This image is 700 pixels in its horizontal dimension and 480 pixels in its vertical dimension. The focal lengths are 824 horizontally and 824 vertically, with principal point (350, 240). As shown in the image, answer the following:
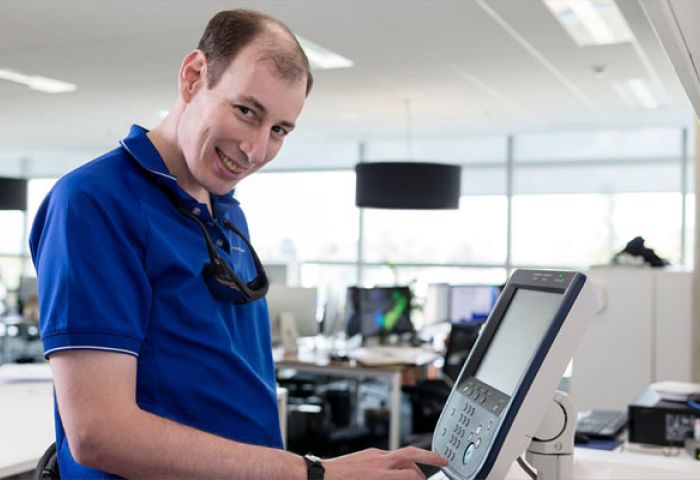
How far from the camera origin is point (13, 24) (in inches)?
203

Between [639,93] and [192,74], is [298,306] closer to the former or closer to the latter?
[639,93]

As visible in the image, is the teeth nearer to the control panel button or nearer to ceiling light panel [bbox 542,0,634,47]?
the control panel button

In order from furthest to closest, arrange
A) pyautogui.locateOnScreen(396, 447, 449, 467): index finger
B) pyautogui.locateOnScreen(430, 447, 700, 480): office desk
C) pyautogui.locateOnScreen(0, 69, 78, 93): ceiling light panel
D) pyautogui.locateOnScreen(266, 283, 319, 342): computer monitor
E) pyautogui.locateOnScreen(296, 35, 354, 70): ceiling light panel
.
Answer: pyautogui.locateOnScreen(0, 69, 78, 93): ceiling light panel < pyautogui.locateOnScreen(266, 283, 319, 342): computer monitor < pyautogui.locateOnScreen(296, 35, 354, 70): ceiling light panel < pyautogui.locateOnScreen(430, 447, 700, 480): office desk < pyautogui.locateOnScreen(396, 447, 449, 467): index finger

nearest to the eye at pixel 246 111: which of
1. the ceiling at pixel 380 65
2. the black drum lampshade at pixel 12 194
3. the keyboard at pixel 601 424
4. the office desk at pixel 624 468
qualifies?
the office desk at pixel 624 468

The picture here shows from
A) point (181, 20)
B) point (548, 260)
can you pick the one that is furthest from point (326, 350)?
point (548, 260)

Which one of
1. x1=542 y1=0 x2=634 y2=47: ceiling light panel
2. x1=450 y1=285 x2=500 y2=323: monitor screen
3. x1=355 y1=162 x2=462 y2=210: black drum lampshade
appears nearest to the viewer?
x1=542 y1=0 x2=634 y2=47: ceiling light panel

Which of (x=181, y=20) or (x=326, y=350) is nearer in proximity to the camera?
(x=181, y=20)

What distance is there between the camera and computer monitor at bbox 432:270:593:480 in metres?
1.09

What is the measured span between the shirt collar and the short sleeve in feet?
0.24

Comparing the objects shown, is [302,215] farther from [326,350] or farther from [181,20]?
[181,20]

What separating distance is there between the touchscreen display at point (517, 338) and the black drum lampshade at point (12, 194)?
881 centimetres

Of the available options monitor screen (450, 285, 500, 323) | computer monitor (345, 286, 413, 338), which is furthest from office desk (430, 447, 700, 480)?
monitor screen (450, 285, 500, 323)

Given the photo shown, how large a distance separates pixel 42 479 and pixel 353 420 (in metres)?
5.48

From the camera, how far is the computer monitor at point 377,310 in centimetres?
637
